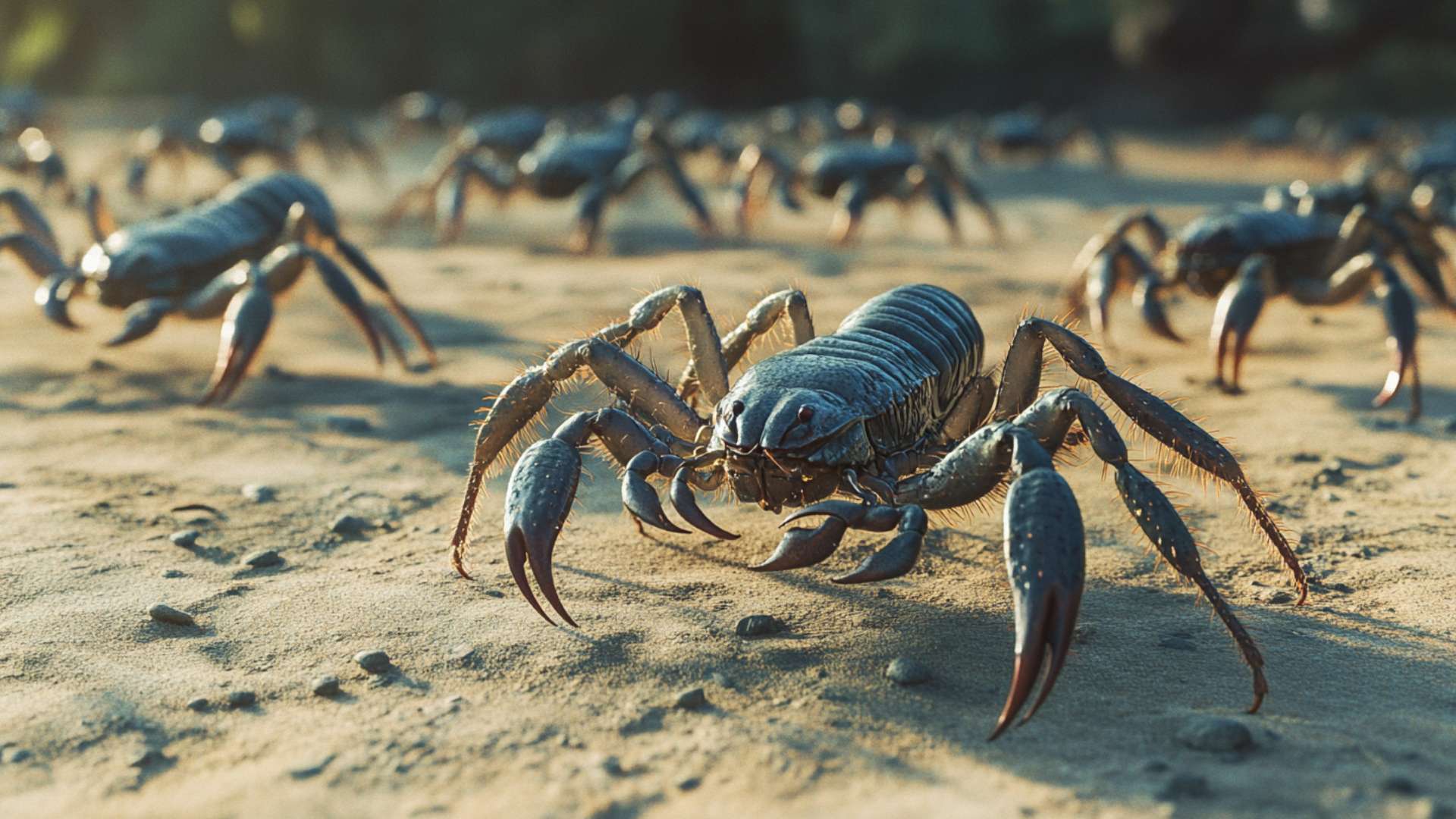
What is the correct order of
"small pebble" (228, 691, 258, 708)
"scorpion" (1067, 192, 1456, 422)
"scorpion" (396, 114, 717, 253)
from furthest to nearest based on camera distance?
"scorpion" (396, 114, 717, 253) → "scorpion" (1067, 192, 1456, 422) → "small pebble" (228, 691, 258, 708)

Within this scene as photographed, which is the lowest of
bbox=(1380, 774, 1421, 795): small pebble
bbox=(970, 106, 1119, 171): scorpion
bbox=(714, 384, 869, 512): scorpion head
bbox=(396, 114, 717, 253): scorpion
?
bbox=(1380, 774, 1421, 795): small pebble

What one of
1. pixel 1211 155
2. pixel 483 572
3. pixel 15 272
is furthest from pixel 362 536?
pixel 1211 155

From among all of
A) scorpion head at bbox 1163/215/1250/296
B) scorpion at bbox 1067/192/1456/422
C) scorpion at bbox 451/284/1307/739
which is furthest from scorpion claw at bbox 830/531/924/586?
scorpion head at bbox 1163/215/1250/296

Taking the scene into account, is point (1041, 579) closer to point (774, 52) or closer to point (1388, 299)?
point (1388, 299)

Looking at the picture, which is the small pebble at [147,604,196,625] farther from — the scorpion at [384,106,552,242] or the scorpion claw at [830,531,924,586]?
the scorpion at [384,106,552,242]

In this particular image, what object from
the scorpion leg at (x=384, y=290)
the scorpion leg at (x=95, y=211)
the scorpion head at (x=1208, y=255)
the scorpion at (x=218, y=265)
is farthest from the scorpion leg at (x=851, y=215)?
the scorpion leg at (x=95, y=211)

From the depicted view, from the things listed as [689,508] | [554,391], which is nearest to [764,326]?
[554,391]

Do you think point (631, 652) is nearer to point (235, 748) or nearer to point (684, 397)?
point (235, 748)
